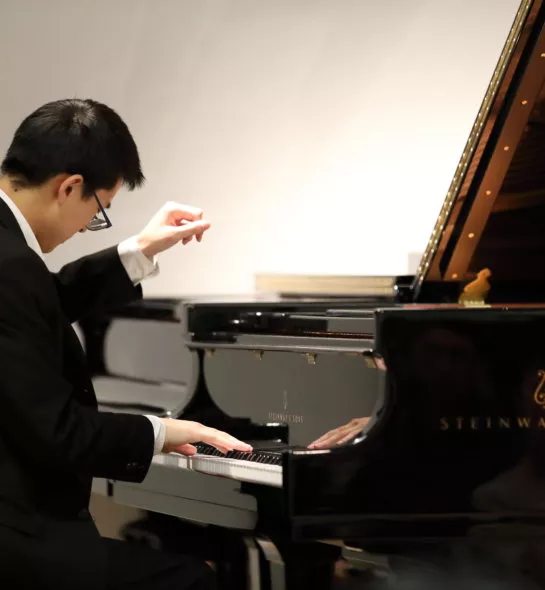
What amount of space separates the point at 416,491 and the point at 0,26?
3.16 meters

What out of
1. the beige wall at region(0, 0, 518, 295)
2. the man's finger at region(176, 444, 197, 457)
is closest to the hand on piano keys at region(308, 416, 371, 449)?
the man's finger at region(176, 444, 197, 457)

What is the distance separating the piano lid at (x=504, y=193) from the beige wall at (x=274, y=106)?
5.10 feet

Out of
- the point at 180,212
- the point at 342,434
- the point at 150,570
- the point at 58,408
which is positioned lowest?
the point at 150,570

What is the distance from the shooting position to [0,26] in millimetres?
4270

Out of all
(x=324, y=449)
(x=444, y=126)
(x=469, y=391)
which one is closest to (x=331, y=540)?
(x=324, y=449)

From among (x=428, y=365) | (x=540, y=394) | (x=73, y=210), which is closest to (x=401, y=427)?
(x=428, y=365)

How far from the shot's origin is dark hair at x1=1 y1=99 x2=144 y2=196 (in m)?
1.74

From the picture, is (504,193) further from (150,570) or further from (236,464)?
(150,570)

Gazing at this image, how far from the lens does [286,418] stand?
239 centimetres

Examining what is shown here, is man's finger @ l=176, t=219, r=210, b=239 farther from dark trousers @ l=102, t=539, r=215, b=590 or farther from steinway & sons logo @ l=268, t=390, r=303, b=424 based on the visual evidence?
dark trousers @ l=102, t=539, r=215, b=590

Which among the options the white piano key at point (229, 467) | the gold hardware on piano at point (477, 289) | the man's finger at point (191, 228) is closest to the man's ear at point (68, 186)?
the man's finger at point (191, 228)

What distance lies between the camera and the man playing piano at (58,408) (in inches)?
61.3

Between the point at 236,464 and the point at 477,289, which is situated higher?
the point at 477,289

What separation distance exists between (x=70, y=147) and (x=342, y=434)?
0.85 m
